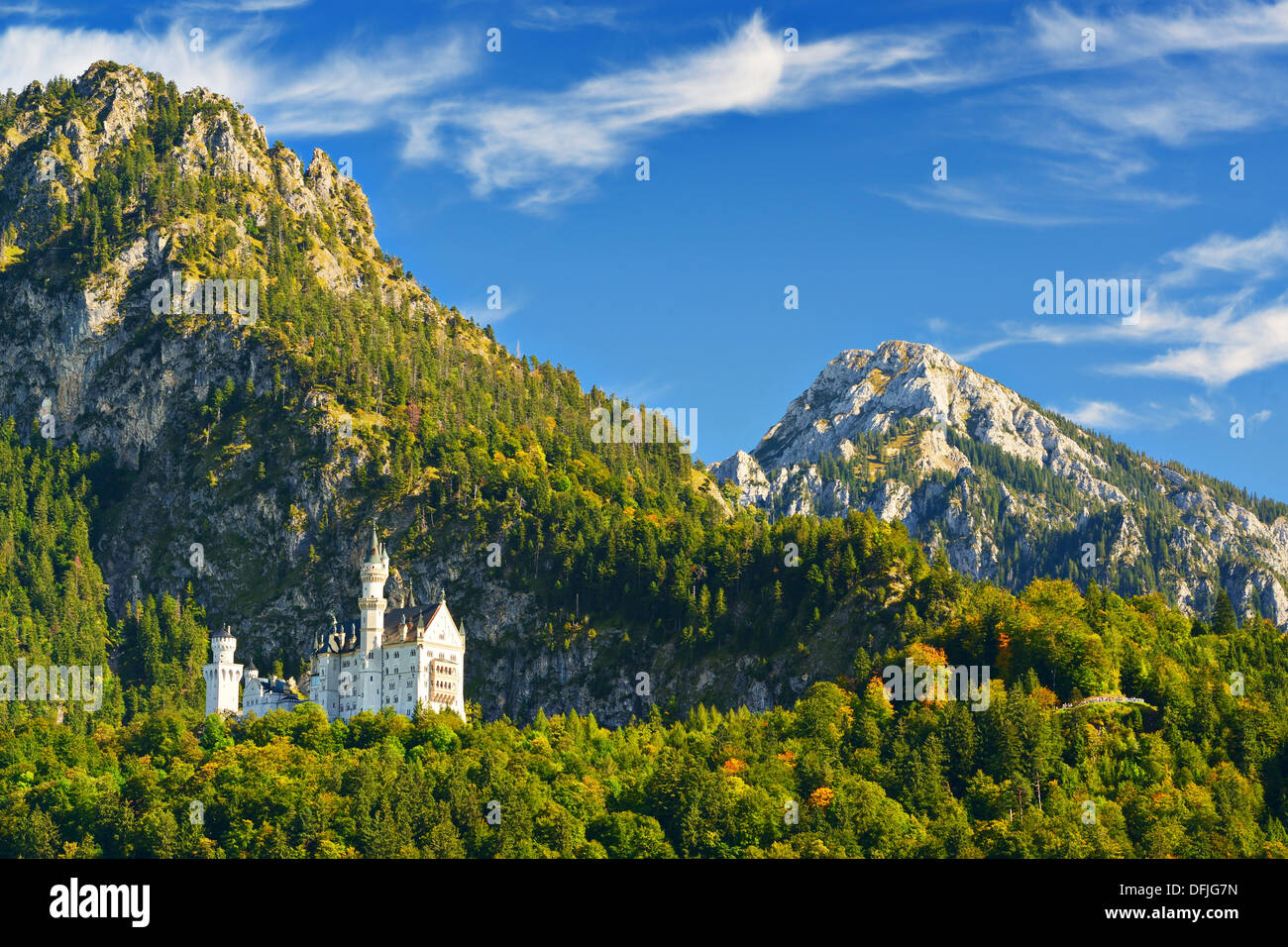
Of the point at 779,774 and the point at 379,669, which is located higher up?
the point at 379,669

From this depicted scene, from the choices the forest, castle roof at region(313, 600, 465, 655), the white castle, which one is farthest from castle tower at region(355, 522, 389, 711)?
the forest

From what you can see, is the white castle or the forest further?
the white castle

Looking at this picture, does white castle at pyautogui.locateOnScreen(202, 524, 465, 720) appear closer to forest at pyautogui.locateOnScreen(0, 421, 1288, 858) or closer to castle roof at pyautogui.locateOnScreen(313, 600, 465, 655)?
castle roof at pyautogui.locateOnScreen(313, 600, 465, 655)

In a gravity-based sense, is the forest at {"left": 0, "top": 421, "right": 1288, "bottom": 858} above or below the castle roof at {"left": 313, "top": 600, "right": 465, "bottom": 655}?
below

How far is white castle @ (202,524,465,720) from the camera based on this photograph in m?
186

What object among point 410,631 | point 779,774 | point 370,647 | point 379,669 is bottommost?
point 779,774

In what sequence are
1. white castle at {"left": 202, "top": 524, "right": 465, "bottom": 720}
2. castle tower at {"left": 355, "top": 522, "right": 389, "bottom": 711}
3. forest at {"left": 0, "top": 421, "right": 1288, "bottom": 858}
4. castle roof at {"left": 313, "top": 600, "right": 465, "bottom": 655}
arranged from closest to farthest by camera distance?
1. forest at {"left": 0, "top": 421, "right": 1288, "bottom": 858}
2. white castle at {"left": 202, "top": 524, "right": 465, "bottom": 720}
3. castle tower at {"left": 355, "top": 522, "right": 389, "bottom": 711}
4. castle roof at {"left": 313, "top": 600, "right": 465, "bottom": 655}

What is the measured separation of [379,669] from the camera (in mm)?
187000

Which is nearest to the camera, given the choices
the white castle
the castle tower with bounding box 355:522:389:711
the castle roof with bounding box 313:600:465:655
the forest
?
the forest

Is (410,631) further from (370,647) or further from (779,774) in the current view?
(779,774)

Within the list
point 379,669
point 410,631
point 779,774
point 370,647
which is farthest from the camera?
point 370,647

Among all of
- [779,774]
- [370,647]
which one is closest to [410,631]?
[370,647]

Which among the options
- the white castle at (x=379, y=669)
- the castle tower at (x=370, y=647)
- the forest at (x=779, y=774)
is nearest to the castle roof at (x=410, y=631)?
the white castle at (x=379, y=669)
